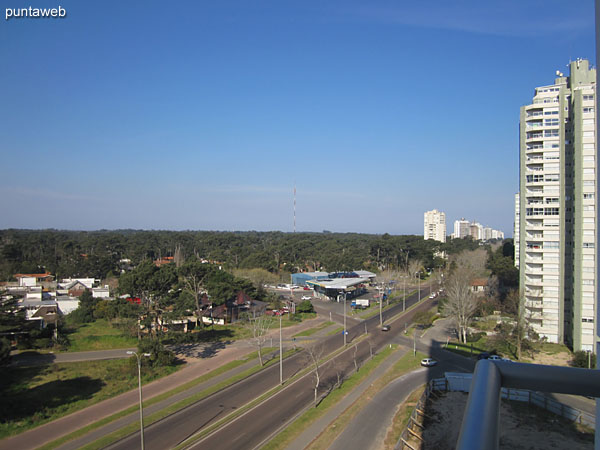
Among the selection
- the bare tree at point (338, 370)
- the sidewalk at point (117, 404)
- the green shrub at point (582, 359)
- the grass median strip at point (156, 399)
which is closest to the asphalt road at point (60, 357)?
the sidewalk at point (117, 404)

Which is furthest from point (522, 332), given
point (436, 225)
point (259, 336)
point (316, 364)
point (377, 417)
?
point (436, 225)

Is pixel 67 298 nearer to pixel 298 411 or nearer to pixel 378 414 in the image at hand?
pixel 298 411

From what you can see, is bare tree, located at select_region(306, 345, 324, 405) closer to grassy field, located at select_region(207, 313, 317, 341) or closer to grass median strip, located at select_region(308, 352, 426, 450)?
grass median strip, located at select_region(308, 352, 426, 450)

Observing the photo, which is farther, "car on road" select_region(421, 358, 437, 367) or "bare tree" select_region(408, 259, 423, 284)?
"bare tree" select_region(408, 259, 423, 284)

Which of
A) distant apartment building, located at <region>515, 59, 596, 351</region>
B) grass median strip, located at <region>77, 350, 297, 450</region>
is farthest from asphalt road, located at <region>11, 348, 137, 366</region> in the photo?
distant apartment building, located at <region>515, 59, 596, 351</region>

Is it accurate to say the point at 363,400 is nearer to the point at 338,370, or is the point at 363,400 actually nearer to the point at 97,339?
the point at 338,370

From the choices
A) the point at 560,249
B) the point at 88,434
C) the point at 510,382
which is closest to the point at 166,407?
the point at 88,434
